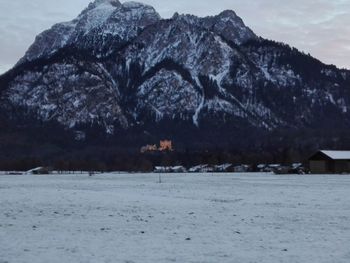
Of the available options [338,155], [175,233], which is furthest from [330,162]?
[175,233]

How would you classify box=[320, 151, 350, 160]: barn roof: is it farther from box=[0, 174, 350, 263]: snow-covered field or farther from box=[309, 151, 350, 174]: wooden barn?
box=[0, 174, 350, 263]: snow-covered field

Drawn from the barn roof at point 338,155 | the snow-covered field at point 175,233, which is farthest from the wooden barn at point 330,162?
the snow-covered field at point 175,233

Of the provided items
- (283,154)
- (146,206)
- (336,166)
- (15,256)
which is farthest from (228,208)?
(283,154)

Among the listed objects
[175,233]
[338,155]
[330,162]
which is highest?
[338,155]

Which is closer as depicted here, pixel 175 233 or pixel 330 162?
pixel 175 233

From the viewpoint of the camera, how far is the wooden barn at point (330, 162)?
126125 millimetres

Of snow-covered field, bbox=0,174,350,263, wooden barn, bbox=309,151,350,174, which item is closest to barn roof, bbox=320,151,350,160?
wooden barn, bbox=309,151,350,174

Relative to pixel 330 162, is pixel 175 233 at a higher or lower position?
lower

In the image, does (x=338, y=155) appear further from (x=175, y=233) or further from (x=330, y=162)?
(x=175, y=233)

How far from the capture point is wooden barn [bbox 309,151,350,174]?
12612 cm

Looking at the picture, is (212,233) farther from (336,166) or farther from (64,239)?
(336,166)

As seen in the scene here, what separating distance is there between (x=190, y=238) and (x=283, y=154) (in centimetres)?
16876

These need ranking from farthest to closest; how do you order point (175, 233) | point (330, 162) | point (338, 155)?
point (338, 155), point (330, 162), point (175, 233)

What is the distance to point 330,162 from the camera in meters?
127
